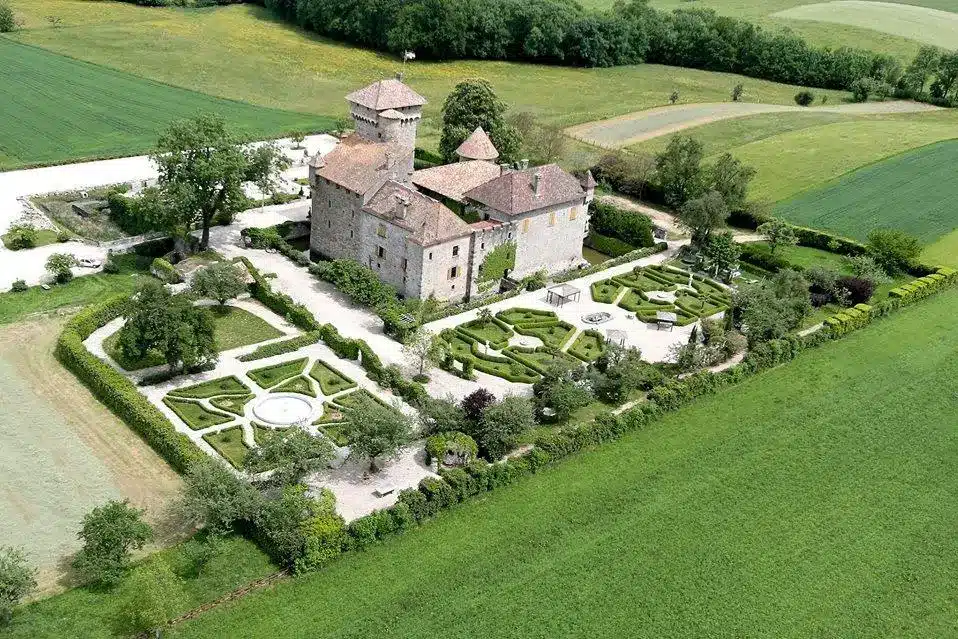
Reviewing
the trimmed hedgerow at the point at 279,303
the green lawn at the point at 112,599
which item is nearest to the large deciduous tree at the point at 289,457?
the green lawn at the point at 112,599

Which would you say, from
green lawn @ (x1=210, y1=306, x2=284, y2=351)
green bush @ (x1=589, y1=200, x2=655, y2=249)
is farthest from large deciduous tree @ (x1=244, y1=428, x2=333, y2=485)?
green bush @ (x1=589, y1=200, x2=655, y2=249)

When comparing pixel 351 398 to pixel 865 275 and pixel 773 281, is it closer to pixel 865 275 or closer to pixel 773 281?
pixel 773 281

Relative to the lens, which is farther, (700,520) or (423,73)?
(423,73)

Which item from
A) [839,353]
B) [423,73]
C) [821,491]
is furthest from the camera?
[423,73]

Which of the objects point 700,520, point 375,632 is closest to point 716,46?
point 700,520

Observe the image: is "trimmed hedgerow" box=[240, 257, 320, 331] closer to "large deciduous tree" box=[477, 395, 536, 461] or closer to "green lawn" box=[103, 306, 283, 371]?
"green lawn" box=[103, 306, 283, 371]

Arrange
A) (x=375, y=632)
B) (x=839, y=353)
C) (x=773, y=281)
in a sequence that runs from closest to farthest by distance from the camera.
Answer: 1. (x=375, y=632)
2. (x=839, y=353)
3. (x=773, y=281)

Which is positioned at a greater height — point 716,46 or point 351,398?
point 716,46

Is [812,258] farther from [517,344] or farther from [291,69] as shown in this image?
[291,69]
